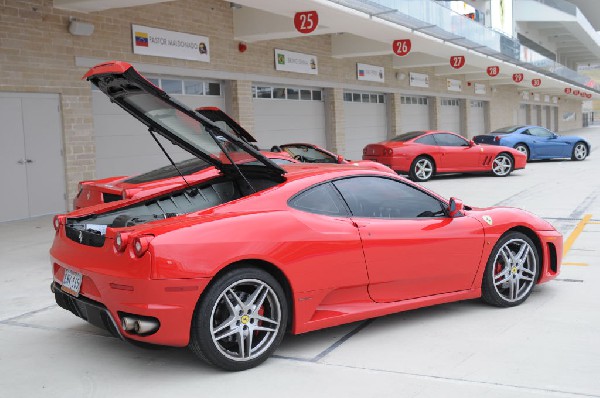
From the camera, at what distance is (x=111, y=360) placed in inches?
169

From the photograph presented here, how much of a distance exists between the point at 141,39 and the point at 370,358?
36.6 ft

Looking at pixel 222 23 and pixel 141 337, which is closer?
pixel 141 337

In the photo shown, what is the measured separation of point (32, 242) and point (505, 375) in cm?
733

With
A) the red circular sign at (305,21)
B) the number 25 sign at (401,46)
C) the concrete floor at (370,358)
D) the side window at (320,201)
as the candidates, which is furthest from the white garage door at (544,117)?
the side window at (320,201)

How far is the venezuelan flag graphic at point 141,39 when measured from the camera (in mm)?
13695

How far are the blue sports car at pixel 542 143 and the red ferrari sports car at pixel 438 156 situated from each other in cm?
397

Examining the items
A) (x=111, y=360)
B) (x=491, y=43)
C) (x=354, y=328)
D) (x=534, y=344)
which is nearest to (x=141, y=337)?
(x=111, y=360)

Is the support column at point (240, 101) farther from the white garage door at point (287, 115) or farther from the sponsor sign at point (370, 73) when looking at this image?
the sponsor sign at point (370, 73)

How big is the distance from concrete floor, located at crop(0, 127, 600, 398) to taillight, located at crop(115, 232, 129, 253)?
0.79 m

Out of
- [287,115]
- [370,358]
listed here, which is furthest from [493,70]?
[370,358]

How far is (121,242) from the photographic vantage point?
3.85 m

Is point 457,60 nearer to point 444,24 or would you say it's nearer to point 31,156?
point 444,24

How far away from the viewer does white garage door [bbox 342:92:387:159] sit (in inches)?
895

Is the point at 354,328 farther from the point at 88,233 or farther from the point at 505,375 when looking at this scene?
the point at 88,233
